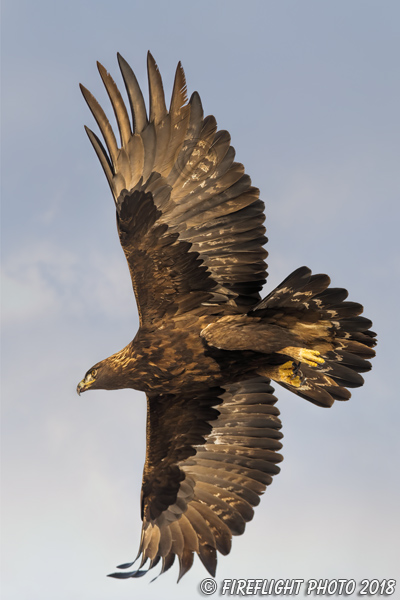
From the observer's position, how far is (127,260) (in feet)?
29.2

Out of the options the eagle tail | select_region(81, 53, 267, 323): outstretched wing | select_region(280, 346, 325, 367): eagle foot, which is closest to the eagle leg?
the eagle tail

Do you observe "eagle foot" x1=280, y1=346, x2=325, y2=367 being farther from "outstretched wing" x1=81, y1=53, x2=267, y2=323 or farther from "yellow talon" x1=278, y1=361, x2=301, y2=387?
"outstretched wing" x1=81, y1=53, x2=267, y2=323

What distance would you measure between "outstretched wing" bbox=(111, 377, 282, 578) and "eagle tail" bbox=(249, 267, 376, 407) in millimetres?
891

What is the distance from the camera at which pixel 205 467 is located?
10.3m

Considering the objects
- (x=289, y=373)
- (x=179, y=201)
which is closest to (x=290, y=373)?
(x=289, y=373)

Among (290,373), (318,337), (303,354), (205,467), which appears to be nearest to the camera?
(303,354)

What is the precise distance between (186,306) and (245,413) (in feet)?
5.96

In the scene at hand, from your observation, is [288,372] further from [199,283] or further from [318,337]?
[199,283]

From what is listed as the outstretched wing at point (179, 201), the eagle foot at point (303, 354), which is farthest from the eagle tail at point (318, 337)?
the outstretched wing at point (179, 201)

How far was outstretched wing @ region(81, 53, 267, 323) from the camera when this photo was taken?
8.52m

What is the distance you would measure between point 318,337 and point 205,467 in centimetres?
234

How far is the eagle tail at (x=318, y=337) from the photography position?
859 cm

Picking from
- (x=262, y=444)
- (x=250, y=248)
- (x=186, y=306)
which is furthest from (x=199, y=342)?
→ (x=262, y=444)

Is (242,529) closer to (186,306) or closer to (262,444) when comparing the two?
(262,444)
